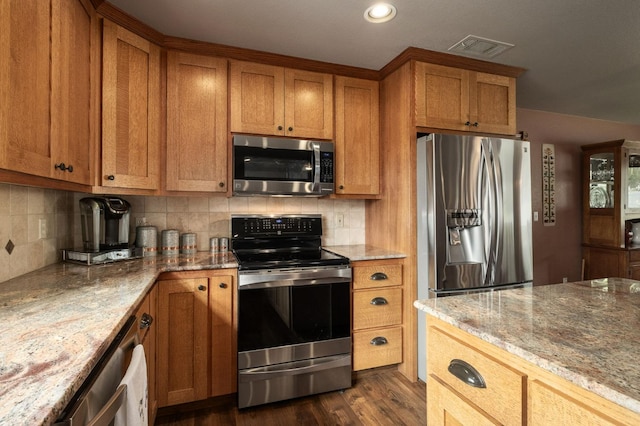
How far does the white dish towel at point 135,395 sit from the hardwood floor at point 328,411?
1043 mm

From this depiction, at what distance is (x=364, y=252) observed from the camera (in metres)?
2.50

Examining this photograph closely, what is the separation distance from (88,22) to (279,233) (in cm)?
171

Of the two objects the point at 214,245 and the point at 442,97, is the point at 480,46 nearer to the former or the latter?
the point at 442,97

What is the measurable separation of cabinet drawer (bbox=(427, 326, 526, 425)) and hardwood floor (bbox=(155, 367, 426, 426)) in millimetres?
1095

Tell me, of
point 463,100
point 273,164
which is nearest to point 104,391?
point 273,164

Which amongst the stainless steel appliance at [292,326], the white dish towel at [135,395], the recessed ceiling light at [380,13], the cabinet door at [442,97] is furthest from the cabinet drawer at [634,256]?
the white dish towel at [135,395]

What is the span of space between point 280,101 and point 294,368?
1.83 metres

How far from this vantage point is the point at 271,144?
2352 mm

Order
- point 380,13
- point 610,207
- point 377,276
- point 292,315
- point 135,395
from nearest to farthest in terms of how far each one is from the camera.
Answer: point 135,395 → point 380,13 → point 292,315 → point 377,276 → point 610,207

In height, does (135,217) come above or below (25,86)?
below

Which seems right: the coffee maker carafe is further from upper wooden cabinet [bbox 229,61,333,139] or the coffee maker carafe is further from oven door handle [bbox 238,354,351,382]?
oven door handle [bbox 238,354,351,382]

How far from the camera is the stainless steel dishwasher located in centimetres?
67

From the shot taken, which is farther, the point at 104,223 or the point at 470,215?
the point at 470,215

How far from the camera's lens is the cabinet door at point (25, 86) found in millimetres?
1005
